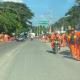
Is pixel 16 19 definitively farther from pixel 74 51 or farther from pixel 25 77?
pixel 25 77

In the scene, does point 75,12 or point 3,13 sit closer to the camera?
point 75,12

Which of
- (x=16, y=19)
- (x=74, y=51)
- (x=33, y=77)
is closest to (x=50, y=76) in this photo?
(x=33, y=77)

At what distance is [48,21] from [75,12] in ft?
65.1

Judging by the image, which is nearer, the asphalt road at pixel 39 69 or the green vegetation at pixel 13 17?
the asphalt road at pixel 39 69

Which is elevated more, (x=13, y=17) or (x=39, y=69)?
(x=13, y=17)

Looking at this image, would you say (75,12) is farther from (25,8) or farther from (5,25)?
Answer: (25,8)

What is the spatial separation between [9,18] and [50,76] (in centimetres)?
9838

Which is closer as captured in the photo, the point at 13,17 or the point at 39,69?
the point at 39,69

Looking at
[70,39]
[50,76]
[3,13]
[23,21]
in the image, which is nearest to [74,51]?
[70,39]

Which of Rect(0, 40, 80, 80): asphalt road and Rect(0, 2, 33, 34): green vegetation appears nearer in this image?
Rect(0, 40, 80, 80): asphalt road

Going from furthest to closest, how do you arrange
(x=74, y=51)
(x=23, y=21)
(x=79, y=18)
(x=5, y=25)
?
1. (x=23, y=21)
2. (x=5, y=25)
3. (x=79, y=18)
4. (x=74, y=51)

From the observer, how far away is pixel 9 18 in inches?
4469

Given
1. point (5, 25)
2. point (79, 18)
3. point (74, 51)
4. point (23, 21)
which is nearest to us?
point (74, 51)

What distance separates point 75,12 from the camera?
86.2m
